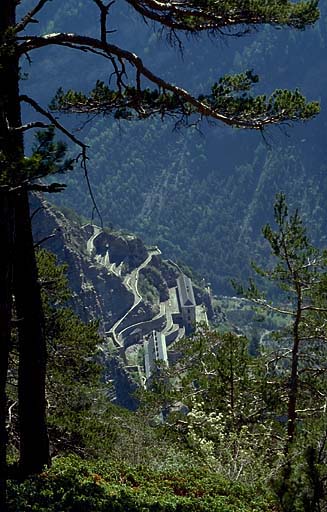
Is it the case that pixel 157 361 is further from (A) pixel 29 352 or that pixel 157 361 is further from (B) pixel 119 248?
(B) pixel 119 248

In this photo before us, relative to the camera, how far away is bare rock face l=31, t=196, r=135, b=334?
247 feet

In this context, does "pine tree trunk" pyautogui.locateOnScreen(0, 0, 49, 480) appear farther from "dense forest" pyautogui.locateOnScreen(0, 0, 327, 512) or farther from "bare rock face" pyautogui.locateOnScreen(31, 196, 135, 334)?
"bare rock face" pyautogui.locateOnScreen(31, 196, 135, 334)

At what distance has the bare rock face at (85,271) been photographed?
2965 inches

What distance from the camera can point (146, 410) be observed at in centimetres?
1614

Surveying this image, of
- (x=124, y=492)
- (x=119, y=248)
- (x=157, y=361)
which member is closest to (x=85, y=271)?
(x=119, y=248)

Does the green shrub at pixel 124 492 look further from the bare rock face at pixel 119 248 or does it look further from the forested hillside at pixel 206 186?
the forested hillside at pixel 206 186

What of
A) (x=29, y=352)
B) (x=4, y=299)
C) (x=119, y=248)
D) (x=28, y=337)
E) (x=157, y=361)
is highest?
(x=119, y=248)

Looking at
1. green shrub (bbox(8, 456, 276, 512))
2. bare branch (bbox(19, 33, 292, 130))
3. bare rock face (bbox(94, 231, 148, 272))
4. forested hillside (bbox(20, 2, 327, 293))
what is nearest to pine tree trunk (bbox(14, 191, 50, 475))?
green shrub (bbox(8, 456, 276, 512))

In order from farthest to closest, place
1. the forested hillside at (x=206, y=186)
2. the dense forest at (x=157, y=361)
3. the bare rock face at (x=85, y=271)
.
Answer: the forested hillside at (x=206, y=186) < the bare rock face at (x=85, y=271) < the dense forest at (x=157, y=361)

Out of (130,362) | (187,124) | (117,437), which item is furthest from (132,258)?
→ (187,124)

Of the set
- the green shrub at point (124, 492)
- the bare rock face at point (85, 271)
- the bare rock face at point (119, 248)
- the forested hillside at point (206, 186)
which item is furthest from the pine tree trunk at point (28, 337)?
the forested hillside at point (206, 186)

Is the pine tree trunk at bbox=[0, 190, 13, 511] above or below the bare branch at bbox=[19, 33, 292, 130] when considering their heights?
below

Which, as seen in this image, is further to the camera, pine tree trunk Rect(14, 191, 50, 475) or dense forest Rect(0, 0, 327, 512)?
pine tree trunk Rect(14, 191, 50, 475)

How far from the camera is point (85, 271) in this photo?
278 feet
